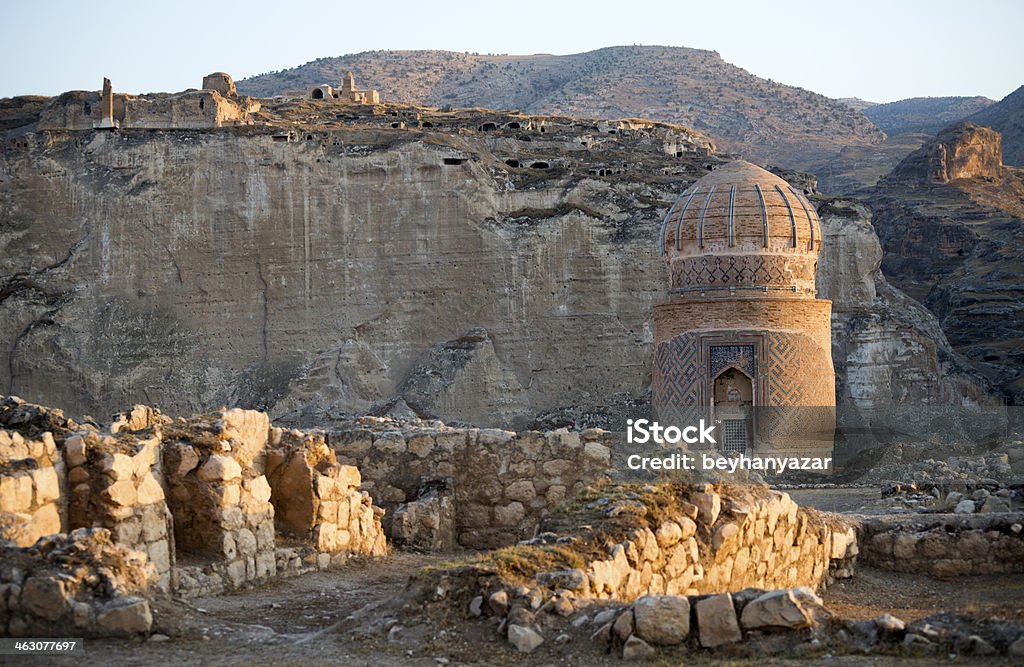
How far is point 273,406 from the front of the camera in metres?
35.6

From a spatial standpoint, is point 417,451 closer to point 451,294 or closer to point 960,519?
point 960,519

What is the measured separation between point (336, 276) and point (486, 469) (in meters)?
28.2

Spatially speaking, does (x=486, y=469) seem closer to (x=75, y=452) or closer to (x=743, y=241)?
(x=75, y=452)

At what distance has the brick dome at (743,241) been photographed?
1677cm

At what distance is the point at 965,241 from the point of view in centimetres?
5488

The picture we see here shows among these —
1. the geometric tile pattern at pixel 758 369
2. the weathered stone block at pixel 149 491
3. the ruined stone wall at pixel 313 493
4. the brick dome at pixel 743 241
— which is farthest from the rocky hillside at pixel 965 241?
the weathered stone block at pixel 149 491

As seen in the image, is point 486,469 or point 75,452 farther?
point 486,469

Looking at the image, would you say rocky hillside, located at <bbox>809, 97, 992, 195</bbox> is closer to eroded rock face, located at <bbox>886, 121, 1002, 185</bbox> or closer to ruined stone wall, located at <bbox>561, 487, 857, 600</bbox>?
eroded rock face, located at <bbox>886, 121, 1002, 185</bbox>

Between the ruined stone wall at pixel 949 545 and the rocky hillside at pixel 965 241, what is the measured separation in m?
30.9

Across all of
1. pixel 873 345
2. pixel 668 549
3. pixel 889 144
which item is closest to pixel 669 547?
pixel 668 549

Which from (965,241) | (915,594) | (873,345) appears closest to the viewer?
(915,594)

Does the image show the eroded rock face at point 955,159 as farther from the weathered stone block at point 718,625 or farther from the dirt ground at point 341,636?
the weathered stone block at point 718,625

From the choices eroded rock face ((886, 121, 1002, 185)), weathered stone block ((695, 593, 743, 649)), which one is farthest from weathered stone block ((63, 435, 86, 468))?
eroded rock face ((886, 121, 1002, 185))

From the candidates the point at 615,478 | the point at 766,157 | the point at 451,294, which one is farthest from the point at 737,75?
the point at 615,478
